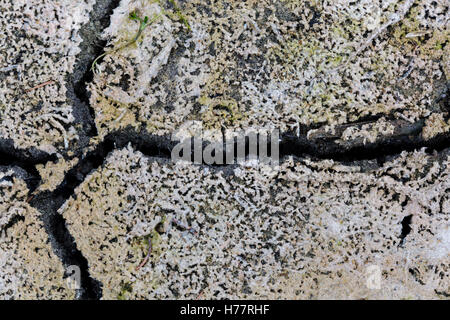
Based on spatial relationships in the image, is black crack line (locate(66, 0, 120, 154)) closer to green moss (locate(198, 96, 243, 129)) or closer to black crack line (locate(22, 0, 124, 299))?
black crack line (locate(22, 0, 124, 299))

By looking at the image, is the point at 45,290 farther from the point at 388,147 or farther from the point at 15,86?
the point at 388,147

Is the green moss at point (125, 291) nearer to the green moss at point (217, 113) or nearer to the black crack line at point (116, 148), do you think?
the black crack line at point (116, 148)

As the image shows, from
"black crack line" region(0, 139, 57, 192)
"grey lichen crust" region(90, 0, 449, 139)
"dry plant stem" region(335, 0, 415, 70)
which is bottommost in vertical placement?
"black crack line" region(0, 139, 57, 192)

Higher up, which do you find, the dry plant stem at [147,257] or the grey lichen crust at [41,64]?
the grey lichen crust at [41,64]

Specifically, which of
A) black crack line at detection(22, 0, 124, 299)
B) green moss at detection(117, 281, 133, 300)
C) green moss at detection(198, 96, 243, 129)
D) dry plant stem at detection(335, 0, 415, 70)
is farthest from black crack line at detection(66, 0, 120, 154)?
dry plant stem at detection(335, 0, 415, 70)

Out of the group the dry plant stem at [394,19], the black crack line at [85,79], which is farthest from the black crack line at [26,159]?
the dry plant stem at [394,19]

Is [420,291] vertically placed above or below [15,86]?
below

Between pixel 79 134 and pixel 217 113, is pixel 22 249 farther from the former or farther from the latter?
pixel 217 113
